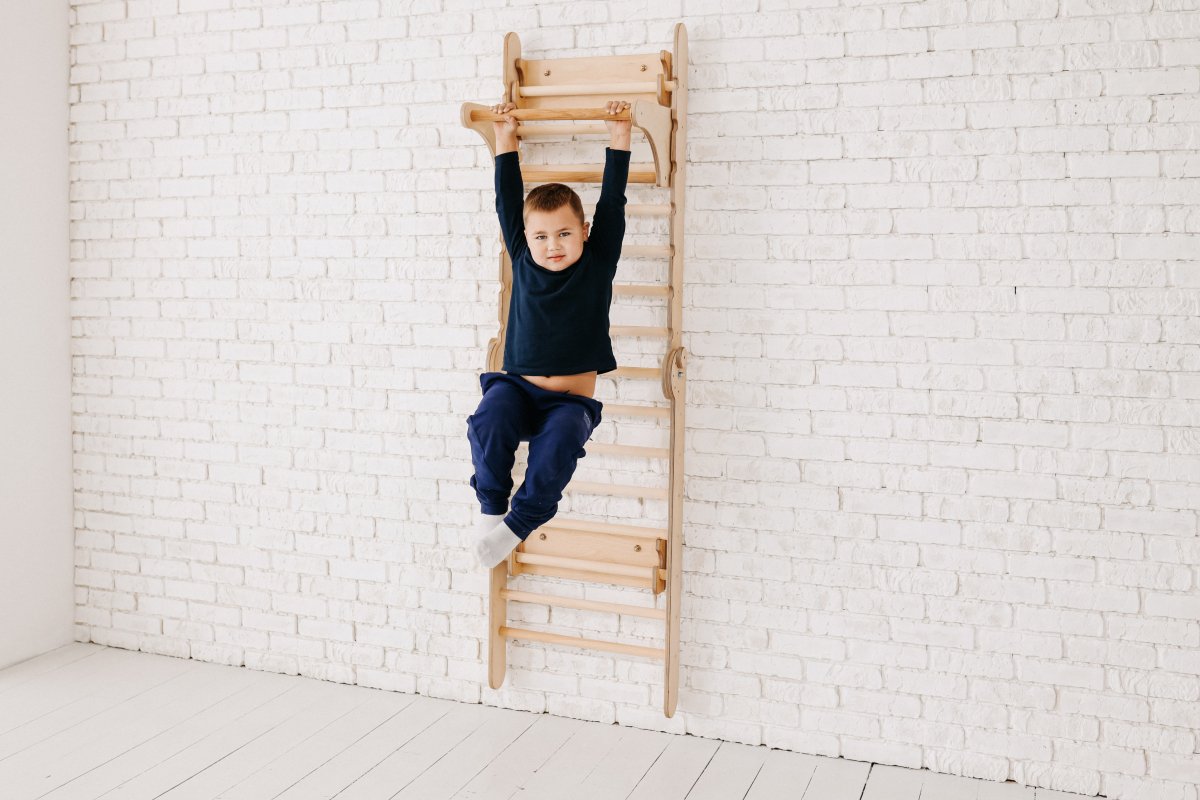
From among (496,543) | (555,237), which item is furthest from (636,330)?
(496,543)

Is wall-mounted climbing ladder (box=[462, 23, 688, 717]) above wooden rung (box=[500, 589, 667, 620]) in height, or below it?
above

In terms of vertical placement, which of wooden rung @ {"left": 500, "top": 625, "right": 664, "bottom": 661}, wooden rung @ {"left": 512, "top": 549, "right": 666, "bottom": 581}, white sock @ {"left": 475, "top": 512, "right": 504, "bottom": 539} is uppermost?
white sock @ {"left": 475, "top": 512, "right": 504, "bottom": 539}

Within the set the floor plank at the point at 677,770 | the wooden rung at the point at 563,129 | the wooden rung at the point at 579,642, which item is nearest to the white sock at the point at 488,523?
the wooden rung at the point at 579,642

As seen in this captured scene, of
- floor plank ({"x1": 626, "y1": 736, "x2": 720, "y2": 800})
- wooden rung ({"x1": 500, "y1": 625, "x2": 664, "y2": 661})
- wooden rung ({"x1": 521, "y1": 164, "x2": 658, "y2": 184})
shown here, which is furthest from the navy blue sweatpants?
floor plank ({"x1": 626, "y1": 736, "x2": 720, "y2": 800})

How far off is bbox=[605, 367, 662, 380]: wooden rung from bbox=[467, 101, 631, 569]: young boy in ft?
0.65

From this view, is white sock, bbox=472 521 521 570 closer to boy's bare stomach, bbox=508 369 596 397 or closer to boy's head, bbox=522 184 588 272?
boy's bare stomach, bbox=508 369 596 397

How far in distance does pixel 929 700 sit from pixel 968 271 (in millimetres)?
1223

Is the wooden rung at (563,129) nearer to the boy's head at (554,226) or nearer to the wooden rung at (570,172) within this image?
the wooden rung at (570,172)

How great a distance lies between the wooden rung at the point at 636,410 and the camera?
9.78 feet

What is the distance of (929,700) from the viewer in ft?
9.36

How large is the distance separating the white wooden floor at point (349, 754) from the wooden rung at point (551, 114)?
1815 mm

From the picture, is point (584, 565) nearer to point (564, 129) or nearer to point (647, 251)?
point (647, 251)

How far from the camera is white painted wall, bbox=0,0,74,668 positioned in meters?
3.59

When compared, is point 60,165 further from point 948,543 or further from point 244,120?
point 948,543
